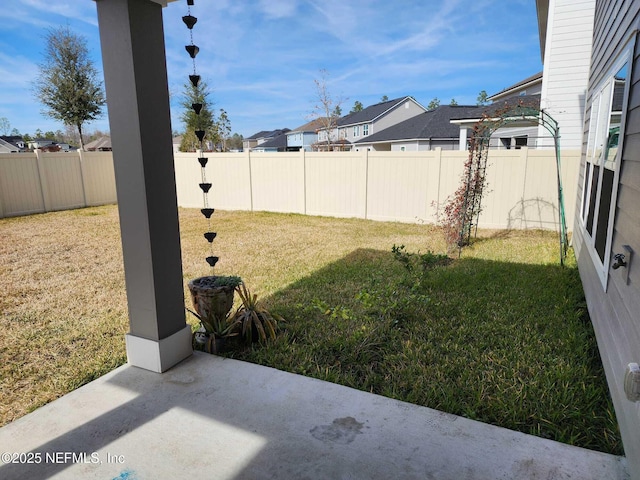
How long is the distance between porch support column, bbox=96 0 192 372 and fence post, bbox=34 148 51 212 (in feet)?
31.1

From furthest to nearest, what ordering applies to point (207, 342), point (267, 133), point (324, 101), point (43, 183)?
1. point (267, 133)
2. point (324, 101)
3. point (43, 183)
4. point (207, 342)

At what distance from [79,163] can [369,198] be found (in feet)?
26.7

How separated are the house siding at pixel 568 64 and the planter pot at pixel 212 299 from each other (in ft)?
25.9

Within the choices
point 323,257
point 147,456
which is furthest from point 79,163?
point 147,456

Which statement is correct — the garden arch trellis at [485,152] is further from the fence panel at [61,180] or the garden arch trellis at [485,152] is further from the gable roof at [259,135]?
the gable roof at [259,135]

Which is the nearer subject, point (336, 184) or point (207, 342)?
point (207, 342)

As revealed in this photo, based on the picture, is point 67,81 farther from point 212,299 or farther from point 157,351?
point 157,351

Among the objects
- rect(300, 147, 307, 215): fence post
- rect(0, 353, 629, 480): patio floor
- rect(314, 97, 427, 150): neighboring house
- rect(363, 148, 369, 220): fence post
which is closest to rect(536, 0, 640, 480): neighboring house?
rect(0, 353, 629, 480): patio floor

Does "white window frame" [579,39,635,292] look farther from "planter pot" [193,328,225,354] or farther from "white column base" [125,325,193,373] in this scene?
"white column base" [125,325,193,373]

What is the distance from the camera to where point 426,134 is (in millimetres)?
21125

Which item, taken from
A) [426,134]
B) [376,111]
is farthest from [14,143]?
[426,134]

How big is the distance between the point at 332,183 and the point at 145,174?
698cm

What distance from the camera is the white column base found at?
2.57 metres

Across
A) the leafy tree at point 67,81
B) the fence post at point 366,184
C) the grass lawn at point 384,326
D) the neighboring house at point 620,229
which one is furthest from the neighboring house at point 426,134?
the neighboring house at point 620,229
